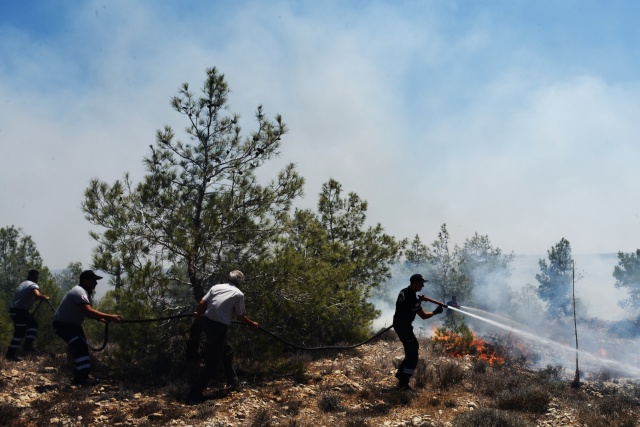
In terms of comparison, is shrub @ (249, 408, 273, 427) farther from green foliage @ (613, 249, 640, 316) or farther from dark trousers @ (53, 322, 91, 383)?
green foliage @ (613, 249, 640, 316)

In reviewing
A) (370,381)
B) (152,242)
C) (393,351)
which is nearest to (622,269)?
(393,351)

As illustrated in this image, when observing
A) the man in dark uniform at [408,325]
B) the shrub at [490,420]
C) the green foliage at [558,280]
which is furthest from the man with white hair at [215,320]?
the green foliage at [558,280]

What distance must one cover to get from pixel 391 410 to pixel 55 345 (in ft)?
28.6

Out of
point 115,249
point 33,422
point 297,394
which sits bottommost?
point 33,422

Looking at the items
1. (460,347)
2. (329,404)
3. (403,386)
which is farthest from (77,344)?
(460,347)

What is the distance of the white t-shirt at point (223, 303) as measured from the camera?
6551 mm

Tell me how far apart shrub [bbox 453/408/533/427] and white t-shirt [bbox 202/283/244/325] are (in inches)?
134

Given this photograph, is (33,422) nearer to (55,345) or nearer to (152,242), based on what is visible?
(152,242)

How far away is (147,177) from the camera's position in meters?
8.22

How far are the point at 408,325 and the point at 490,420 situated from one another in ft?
6.38

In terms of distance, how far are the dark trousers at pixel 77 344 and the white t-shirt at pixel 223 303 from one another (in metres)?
2.20

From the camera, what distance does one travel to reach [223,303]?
658 centimetres

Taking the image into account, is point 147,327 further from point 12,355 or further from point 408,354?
point 408,354

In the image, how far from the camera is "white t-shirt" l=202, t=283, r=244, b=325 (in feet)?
21.5
